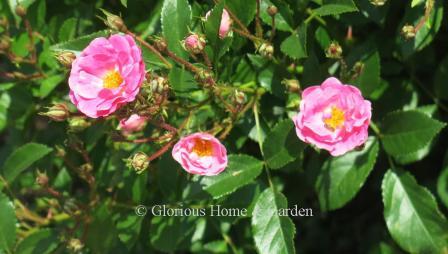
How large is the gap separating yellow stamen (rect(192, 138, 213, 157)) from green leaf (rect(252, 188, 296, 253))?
0.33 m

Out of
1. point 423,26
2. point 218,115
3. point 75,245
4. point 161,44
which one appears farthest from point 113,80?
point 423,26

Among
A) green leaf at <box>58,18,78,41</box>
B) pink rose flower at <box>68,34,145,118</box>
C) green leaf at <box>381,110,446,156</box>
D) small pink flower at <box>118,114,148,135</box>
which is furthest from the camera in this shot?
green leaf at <box>58,18,78,41</box>

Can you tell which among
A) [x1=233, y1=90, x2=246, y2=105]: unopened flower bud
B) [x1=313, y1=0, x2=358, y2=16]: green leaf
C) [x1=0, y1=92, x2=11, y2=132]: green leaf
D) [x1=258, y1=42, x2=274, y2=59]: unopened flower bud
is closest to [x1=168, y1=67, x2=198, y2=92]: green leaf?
[x1=233, y1=90, x2=246, y2=105]: unopened flower bud

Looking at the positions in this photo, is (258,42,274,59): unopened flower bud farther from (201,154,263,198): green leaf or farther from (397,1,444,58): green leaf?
(397,1,444,58): green leaf

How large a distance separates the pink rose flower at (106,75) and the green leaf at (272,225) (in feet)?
2.06

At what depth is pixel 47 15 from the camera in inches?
99.7

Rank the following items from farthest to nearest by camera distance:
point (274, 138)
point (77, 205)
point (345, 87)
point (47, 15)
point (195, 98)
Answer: point (47, 15), point (77, 205), point (195, 98), point (274, 138), point (345, 87)

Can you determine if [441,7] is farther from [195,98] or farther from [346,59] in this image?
[195,98]

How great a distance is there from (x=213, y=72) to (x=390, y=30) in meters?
0.93

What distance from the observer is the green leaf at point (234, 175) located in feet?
6.01

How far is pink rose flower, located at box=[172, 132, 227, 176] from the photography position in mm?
1613

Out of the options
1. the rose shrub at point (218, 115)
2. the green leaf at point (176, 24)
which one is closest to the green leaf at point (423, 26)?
the rose shrub at point (218, 115)

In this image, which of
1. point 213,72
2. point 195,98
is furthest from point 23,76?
point 213,72

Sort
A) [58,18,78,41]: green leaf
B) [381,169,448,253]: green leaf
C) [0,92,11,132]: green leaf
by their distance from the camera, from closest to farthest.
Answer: [381,169,448,253]: green leaf < [58,18,78,41]: green leaf < [0,92,11,132]: green leaf
